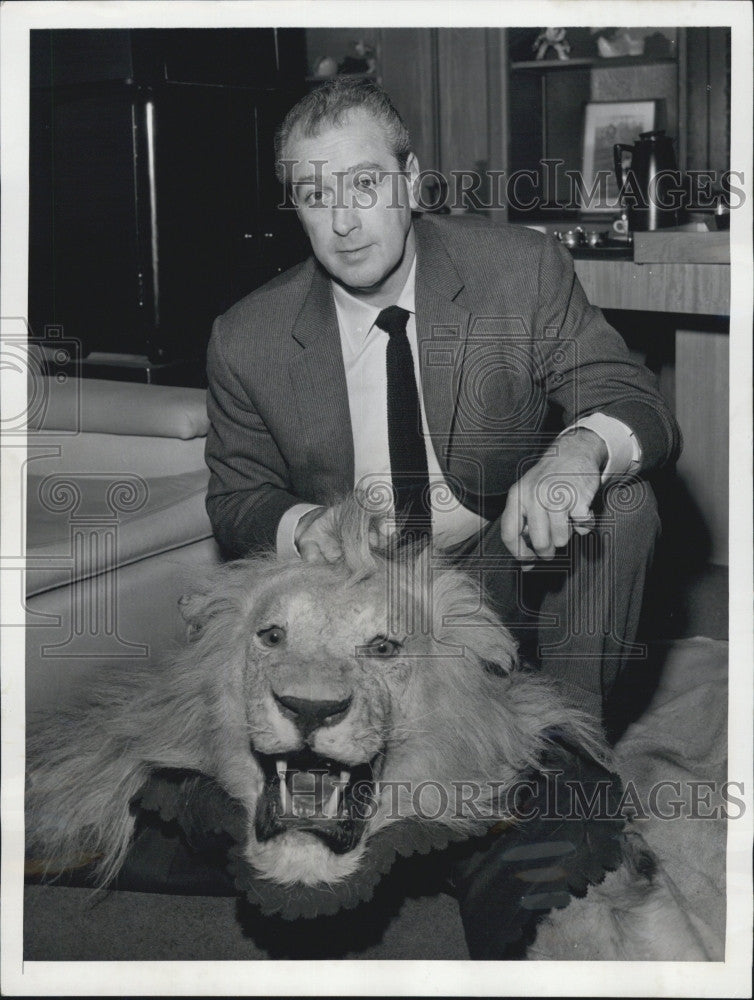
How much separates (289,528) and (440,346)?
32 centimetres

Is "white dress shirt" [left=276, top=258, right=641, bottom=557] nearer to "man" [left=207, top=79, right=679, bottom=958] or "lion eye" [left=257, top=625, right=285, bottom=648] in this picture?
"man" [left=207, top=79, right=679, bottom=958]

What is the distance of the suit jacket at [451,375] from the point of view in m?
1.40

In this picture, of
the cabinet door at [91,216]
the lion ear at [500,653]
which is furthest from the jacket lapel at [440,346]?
the cabinet door at [91,216]

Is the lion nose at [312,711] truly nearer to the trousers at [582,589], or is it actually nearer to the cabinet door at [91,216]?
the trousers at [582,589]

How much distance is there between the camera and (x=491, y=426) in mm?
1424

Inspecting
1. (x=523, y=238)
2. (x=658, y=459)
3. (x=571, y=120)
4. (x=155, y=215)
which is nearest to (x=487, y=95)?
(x=571, y=120)

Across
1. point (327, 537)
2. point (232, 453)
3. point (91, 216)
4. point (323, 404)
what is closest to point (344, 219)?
point (323, 404)

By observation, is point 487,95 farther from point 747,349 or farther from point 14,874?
point 14,874

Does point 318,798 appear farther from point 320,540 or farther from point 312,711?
point 320,540

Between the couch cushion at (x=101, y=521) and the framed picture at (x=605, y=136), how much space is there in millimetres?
1932

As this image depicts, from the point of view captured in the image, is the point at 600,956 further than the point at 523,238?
No

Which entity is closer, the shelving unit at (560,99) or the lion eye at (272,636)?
the lion eye at (272,636)

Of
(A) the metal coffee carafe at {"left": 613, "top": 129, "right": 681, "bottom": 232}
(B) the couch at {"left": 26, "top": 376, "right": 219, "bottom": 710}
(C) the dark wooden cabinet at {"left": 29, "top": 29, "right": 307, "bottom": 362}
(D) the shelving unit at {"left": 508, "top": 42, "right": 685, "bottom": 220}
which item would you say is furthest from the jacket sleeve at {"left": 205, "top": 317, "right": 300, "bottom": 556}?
(D) the shelving unit at {"left": 508, "top": 42, "right": 685, "bottom": 220}

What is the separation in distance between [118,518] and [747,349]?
89cm
